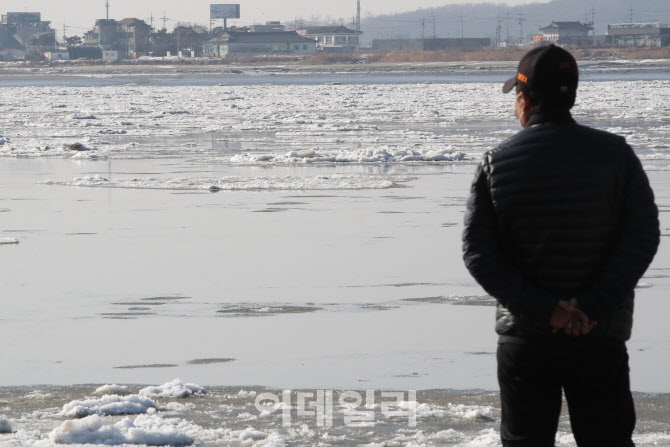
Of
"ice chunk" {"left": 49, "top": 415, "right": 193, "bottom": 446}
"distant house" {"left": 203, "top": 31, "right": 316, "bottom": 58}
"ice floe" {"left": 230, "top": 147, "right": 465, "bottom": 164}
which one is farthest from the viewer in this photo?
"distant house" {"left": 203, "top": 31, "right": 316, "bottom": 58}

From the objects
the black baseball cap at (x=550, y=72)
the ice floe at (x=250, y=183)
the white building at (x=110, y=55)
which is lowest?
the ice floe at (x=250, y=183)

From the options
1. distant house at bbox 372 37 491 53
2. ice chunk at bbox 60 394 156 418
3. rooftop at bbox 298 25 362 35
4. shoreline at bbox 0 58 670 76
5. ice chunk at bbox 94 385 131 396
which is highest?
rooftop at bbox 298 25 362 35

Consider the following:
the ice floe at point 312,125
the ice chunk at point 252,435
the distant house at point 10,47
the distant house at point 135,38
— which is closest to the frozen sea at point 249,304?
the ice chunk at point 252,435

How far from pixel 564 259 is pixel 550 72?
53 cm

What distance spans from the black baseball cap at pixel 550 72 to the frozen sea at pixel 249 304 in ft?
6.03

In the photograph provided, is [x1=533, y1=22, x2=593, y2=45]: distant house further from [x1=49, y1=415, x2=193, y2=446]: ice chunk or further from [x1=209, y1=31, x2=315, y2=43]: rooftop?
[x1=49, y1=415, x2=193, y2=446]: ice chunk

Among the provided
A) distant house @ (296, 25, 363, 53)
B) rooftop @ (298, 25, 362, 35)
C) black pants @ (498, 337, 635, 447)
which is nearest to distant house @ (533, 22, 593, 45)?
distant house @ (296, 25, 363, 53)

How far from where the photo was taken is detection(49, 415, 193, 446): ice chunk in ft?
15.4

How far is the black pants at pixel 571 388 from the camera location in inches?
122

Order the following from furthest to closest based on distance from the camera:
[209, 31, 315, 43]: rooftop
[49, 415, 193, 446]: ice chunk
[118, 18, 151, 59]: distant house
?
[118, 18, 151, 59]: distant house, [209, 31, 315, 43]: rooftop, [49, 415, 193, 446]: ice chunk

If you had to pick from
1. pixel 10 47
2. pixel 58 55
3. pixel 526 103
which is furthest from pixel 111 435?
pixel 10 47

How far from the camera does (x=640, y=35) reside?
151750 millimetres

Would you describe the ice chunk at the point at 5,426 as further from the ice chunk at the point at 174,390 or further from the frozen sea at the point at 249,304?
the ice chunk at the point at 174,390

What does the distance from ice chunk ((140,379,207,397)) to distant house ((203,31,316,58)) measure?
153022mm
